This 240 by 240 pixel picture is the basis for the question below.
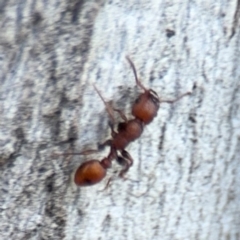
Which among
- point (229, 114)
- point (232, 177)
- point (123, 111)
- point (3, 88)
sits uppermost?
point (3, 88)

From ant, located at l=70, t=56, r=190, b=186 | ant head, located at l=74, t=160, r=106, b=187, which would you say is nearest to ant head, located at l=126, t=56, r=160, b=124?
ant, located at l=70, t=56, r=190, b=186

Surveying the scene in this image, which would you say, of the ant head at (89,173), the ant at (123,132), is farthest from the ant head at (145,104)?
the ant head at (89,173)

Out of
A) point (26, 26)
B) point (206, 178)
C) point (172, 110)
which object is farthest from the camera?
point (206, 178)

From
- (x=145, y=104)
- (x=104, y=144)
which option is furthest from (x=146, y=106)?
(x=104, y=144)

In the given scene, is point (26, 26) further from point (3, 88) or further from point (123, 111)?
point (123, 111)

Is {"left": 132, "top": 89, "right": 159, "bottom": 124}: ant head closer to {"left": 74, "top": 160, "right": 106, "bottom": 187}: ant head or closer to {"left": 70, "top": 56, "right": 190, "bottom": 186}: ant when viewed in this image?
{"left": 70, "top": 56, "right": 190, "bottom": 186}: ant

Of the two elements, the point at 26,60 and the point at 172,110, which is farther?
the point at 172,110

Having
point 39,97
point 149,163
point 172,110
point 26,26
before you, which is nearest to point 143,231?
point 149,163

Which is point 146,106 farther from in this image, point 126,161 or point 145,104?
point 126,161
